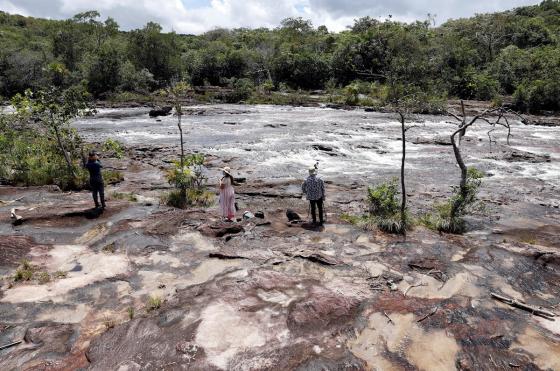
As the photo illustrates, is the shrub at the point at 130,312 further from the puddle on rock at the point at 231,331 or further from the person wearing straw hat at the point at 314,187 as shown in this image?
the person wearing straw hat at the point at 314,187

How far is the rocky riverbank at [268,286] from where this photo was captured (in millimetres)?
6512

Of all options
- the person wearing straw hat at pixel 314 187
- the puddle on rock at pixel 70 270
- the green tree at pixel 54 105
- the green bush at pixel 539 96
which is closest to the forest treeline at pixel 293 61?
the green bush at pixel 539 96

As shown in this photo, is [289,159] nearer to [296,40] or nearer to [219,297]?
[219,297]

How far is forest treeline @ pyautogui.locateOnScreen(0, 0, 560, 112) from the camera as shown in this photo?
48906 mm

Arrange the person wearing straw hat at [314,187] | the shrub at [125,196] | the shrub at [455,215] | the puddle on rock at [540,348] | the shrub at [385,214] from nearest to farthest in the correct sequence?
the puddle on rock at [540,348] → the person wearing straw hat at [314,187] → the shrub at [385,214] → the shrub at [455,215] → the shrub at [125,196]

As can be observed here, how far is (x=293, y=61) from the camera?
63.1 meters

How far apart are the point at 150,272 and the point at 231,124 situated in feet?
88.1

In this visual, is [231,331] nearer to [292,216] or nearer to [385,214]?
[292,216]

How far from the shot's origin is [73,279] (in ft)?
28.5

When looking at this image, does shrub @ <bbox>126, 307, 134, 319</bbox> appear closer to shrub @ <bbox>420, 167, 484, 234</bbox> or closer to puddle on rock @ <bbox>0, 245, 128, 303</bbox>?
puddle on rock @ <bbox>0, 245, 128, 303</bbox>

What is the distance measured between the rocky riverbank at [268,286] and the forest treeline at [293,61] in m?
35.4

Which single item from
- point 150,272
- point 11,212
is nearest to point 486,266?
point 150,272

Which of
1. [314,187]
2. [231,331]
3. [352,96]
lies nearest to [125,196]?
[314,187]

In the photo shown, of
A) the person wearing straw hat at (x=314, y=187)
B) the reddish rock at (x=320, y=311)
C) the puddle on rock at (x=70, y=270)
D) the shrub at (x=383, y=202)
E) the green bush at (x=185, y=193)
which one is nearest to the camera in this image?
the reddish rock at (x=320, y=311)
